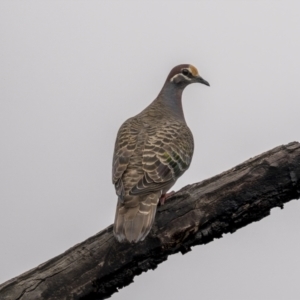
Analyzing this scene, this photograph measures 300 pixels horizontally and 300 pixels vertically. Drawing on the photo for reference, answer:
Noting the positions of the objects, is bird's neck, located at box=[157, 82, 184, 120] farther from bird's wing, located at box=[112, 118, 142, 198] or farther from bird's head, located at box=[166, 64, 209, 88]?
bird's wing, located at box=[112, 118, 142, 198]

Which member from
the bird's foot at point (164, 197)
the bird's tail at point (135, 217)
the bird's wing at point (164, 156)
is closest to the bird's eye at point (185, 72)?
the bird's wing at point (164, 156)

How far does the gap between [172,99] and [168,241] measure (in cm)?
249

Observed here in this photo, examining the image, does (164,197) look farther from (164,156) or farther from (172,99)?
(172,99)

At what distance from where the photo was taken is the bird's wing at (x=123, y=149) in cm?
588

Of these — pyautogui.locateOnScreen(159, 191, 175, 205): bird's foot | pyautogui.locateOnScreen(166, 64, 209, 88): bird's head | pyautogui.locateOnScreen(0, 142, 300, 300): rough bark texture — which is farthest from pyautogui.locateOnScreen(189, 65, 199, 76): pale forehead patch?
pyautogui.locateOnScreen(0, 142, 300, 300): rough bark texture

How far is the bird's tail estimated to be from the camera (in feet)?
17.4

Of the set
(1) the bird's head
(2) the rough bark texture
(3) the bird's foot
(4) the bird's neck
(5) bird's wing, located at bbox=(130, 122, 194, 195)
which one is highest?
(1) the bird's head

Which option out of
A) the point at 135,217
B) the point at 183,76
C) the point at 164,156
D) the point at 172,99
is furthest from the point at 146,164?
the point at 183,76

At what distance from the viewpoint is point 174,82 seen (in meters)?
7.64

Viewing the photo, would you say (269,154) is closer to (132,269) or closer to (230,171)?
(230,171)

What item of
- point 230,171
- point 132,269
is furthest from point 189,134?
point 132,269

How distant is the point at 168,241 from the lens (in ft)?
17.4

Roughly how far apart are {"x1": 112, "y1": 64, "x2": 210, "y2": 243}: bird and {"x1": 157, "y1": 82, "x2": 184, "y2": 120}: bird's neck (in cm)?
6

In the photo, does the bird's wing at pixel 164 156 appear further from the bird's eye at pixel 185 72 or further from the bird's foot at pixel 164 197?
the bird's eye at pixel 185 72
